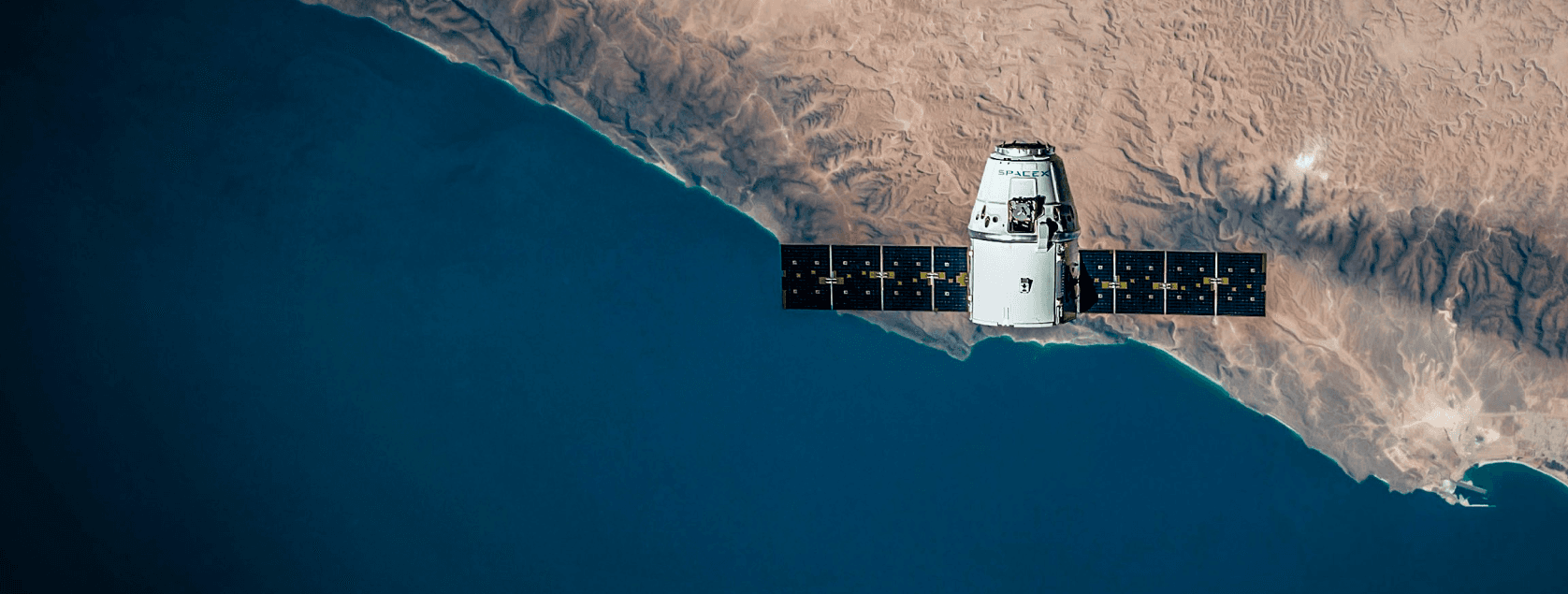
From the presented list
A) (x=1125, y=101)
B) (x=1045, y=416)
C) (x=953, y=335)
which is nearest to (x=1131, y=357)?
(x=1045, y=416)

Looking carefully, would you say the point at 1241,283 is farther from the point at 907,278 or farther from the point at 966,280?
the point at 907,278

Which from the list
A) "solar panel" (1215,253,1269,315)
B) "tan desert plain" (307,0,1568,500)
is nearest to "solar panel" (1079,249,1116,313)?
"tan desert plain" (307,0,1568,500)

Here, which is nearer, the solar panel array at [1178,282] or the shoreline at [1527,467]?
the shoreline at [1527,467]

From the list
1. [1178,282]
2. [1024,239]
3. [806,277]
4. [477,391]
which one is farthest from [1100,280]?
[477,391]

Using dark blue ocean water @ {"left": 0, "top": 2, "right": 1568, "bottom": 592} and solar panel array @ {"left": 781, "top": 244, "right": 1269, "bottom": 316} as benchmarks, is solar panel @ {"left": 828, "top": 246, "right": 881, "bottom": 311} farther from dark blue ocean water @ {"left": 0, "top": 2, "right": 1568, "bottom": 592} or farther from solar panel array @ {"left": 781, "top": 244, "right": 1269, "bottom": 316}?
dark blue ocean water @ {"left": 0, "top": 2, "right": 1568, "bottom": 592}

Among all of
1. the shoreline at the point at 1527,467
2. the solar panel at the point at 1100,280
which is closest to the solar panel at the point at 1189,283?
the solar panel at the point at 1100,280

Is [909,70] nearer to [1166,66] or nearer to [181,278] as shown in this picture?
[1166,66]

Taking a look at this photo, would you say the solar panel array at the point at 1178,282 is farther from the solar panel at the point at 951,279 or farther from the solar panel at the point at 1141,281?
the solar panel at the point at 951,279

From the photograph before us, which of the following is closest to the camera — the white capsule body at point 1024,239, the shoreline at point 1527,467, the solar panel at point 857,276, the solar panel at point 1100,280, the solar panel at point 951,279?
the white capsule body at point 1024,239
